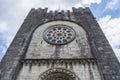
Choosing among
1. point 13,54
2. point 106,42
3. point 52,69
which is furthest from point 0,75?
point 106,42

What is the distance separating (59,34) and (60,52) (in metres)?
2.68

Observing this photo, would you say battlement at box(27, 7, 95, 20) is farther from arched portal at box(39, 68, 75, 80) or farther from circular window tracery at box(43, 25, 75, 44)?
arched portal at box(39, 68, 75, 80)

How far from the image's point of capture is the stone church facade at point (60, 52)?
12070 mm

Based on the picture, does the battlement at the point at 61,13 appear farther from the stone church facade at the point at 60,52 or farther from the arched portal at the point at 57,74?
the arched portal at the point at 57,74

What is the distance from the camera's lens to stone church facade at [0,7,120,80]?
12.1 meters

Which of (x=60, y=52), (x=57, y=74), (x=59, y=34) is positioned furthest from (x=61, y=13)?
(x=57, y=74)

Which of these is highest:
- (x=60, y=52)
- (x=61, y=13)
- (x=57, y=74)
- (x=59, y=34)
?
(x=61, y=13)

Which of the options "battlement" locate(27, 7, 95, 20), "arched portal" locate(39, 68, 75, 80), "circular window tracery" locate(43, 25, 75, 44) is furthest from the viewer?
"battlement" locate(27, 7, 95, 20)

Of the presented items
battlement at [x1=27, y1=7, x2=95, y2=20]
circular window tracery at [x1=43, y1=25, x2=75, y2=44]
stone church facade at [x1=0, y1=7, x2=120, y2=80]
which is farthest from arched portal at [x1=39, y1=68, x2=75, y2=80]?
battlement at [x1=27, y1=7, x2=95, y2=20]

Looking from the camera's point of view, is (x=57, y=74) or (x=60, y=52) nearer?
(x=57, y=74)

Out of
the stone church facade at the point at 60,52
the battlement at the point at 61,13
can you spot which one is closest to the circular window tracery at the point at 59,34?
the stone church facade at the point at 60,52

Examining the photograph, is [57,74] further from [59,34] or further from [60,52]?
[59,34]

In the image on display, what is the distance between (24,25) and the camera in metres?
17.3

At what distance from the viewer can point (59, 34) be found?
52.9 feet
